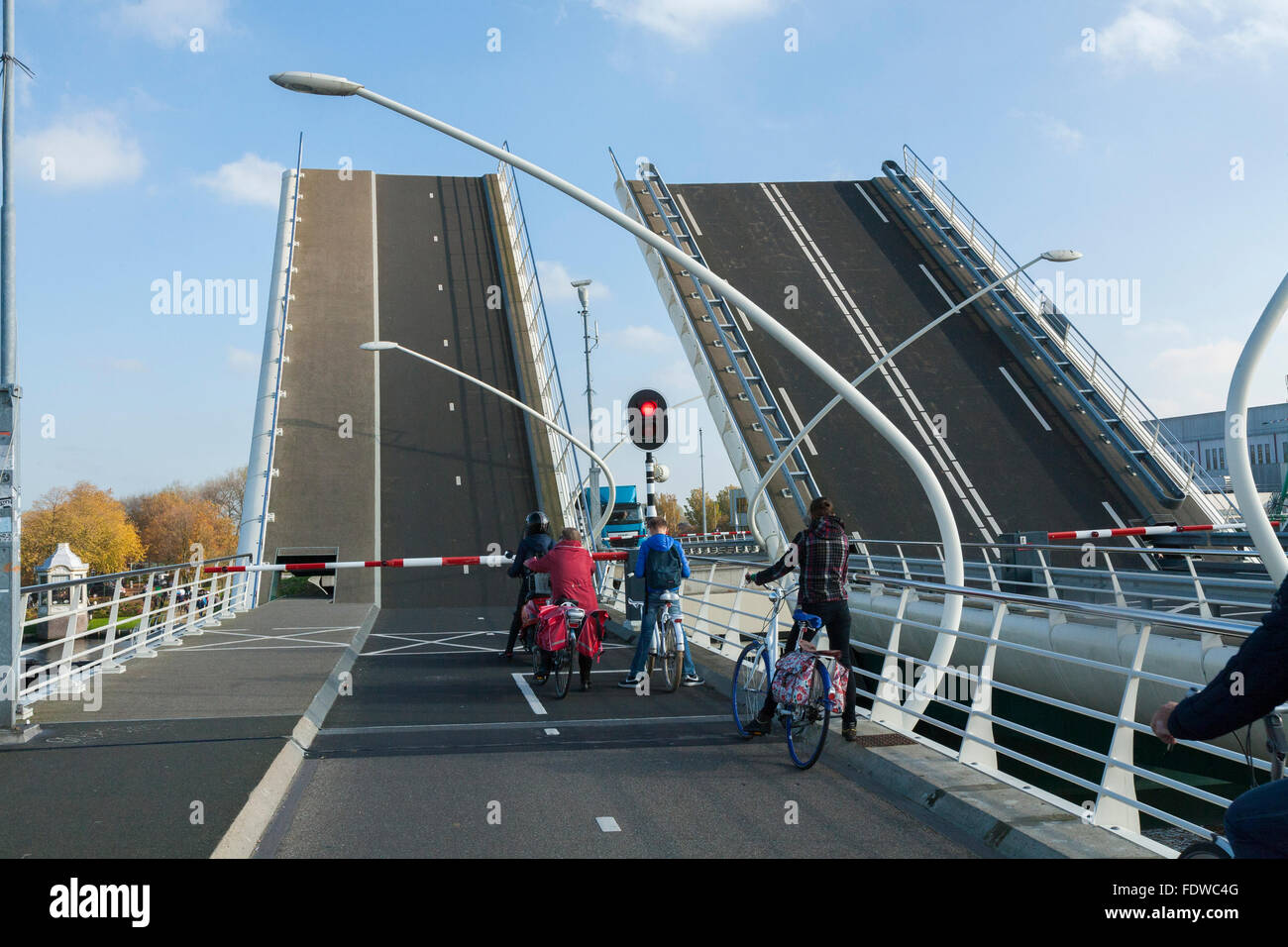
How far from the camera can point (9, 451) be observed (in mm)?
8211

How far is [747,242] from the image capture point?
3434 cm

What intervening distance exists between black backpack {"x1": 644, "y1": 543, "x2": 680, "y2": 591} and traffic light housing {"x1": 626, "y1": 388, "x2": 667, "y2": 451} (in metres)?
2.72

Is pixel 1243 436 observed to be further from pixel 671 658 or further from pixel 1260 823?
pixel 671 658

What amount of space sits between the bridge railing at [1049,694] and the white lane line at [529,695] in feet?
6.87

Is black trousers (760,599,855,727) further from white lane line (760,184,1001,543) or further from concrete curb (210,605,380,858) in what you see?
white lane line (760,184,1001,543)

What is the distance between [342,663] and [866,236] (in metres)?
26.5

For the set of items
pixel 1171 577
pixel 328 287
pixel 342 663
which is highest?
pixel 328 287

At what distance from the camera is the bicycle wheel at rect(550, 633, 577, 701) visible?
10.8 m

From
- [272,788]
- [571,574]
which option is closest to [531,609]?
[571,574]

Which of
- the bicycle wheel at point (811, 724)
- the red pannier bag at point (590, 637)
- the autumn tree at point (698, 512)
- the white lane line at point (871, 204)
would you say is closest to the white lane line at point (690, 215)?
the white lane line at point (871, 204)

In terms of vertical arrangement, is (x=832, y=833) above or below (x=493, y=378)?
below

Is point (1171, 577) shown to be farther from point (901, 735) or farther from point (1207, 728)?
point (1207, 728)
